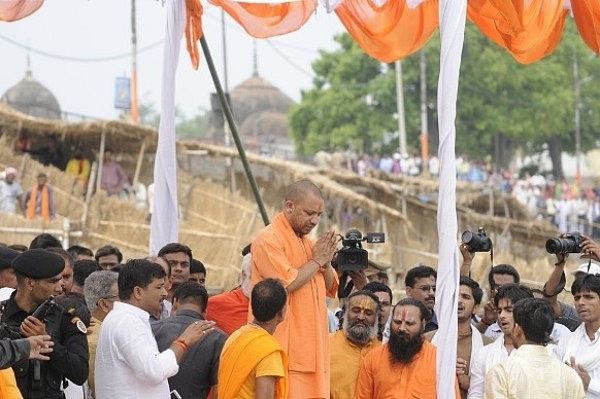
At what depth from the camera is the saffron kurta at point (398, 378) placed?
8.49 meters

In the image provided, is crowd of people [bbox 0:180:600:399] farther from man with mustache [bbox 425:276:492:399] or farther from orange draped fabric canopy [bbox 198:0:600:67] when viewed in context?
orange draped fabric canopy [bbox 198:0:600:67]

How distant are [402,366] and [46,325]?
2282 mm

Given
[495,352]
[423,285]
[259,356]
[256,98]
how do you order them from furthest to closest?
[256,98] → [423,285] → [495,352] → [259,356]

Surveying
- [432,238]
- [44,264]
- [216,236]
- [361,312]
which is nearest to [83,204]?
[216,236]

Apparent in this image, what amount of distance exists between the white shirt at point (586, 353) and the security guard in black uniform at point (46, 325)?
9.99 feet

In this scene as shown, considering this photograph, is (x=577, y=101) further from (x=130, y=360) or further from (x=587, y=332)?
(x=130, y=360)

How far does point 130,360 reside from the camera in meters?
7.33

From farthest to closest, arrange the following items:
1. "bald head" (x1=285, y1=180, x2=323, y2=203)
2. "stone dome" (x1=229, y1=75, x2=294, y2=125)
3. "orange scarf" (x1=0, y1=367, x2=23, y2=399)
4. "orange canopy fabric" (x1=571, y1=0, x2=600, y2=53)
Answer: "stone dome" (x1=229, y1=75, x2=294, y2=125), "orange canopy fabric" (x1=571, y1=0, x2=600, y2=53), "bald head" (x1=285, y1=180, x2=323, y2=203), "orange scarf" (x1=0, y1=367, x2=23, y2=399)

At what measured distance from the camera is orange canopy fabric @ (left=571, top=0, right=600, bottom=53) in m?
10.6

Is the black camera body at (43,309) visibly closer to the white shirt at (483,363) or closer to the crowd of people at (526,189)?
the white shirt at (483,363)

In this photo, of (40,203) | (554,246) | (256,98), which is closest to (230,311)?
(554,246)

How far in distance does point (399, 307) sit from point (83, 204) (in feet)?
38.4

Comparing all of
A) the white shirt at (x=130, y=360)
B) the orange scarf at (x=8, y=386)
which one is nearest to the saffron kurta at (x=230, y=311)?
the white shirt at (x=130, y=360)

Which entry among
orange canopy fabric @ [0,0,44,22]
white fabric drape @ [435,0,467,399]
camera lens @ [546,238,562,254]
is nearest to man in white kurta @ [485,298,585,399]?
white fabric drape @ [435,0,467,399]
